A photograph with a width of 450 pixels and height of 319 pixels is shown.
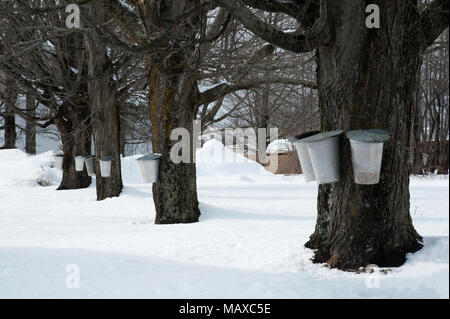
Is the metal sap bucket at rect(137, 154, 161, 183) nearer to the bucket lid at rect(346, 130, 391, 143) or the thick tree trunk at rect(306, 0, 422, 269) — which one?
the thick tree trunk at rect(306, 0, 422, 269)

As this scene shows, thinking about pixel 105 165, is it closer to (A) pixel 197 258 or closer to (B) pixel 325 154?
(A) pixel 197 258

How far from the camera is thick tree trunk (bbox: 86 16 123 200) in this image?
8.84 m

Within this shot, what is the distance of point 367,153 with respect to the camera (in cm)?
278

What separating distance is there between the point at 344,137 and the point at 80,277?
2.17m

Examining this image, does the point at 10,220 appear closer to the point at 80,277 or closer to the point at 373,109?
the point at 80,277

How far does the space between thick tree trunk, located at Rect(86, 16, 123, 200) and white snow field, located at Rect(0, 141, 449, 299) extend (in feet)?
5.27

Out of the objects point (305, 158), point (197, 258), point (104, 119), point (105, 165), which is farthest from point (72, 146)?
point (305, 158)

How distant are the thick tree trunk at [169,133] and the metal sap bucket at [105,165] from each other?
108 inches

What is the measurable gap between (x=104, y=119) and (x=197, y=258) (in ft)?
20.6

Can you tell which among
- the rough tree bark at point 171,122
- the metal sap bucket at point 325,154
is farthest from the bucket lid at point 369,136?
the rough tree bark at point 171,122

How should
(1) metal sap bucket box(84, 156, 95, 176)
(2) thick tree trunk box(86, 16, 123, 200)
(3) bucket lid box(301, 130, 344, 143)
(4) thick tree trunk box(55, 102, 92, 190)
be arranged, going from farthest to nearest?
(4) thick tree trunk box(55, 102, 92, 190) < (1) metal sap bucket box(84, 156, 95, 176) < (2) thick tree trunk box(86, 16, 123, 200) < (3) bucket lid box(301, 130, 344, 143)

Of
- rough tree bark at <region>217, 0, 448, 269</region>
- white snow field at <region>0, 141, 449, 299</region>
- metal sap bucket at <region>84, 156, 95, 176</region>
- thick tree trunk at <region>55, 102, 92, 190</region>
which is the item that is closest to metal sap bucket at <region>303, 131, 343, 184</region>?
rough tree bark at <region>217, 0, 448, 269</region>

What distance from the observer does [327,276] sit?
112 inches
